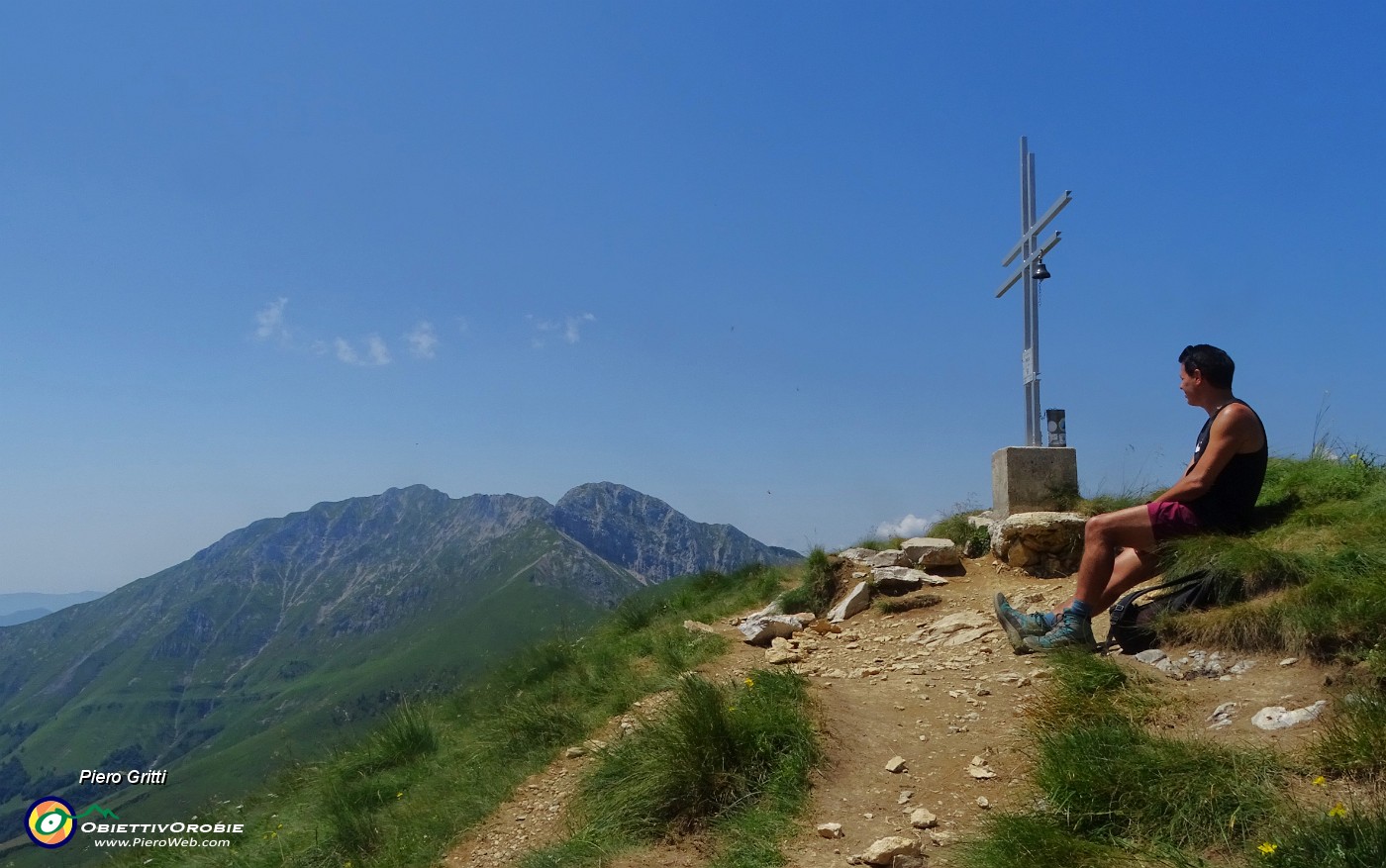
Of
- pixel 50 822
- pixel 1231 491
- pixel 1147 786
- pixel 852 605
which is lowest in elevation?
pixel 50 822

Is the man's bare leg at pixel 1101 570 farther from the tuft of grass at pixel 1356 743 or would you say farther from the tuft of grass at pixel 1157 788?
the tuft of grass at pixel 1356 743

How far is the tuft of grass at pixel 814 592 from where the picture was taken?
10055 millimetres

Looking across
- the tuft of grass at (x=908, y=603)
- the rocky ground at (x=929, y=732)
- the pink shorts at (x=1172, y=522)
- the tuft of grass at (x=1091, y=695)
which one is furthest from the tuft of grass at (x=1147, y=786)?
the tuft of grass at (x=908, y=603)

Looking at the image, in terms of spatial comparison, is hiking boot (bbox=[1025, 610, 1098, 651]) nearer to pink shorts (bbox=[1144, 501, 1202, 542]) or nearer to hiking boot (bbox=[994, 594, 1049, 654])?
hiking boot (bbox=[994, 594, 1049, 654])

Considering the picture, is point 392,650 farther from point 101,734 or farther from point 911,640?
point 911,640

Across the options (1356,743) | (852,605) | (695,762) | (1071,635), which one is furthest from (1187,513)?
(852,605)

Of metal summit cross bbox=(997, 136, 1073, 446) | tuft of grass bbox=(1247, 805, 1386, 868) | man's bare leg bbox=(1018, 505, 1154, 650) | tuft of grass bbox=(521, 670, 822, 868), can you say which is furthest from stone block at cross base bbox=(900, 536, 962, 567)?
tuft of grass bbox=(1247, 805, 1386, 868)

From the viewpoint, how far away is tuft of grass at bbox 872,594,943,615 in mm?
8883

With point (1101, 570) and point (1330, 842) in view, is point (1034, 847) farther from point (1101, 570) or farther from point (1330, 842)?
point (1101, 570)

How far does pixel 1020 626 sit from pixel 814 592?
4088 mm

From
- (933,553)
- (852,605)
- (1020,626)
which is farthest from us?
(933,553)

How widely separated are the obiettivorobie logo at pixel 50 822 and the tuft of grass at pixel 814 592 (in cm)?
754

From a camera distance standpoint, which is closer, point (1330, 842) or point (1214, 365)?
point (1330, 842)

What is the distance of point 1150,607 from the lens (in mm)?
5793
